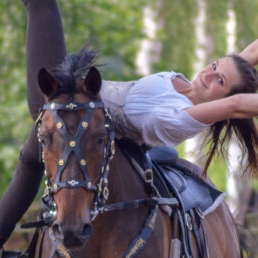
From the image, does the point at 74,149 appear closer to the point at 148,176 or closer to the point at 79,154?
the point at 79,154

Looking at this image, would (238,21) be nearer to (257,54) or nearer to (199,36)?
(199,36)

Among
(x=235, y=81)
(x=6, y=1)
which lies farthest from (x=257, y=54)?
(x=6, y=1)

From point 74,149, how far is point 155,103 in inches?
32.4

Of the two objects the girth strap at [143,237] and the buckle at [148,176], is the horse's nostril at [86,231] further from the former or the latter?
the buckle at [148,176]

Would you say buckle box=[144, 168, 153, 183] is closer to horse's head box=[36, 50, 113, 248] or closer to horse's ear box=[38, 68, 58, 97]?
horse's head box=[36, 50, 113, 248]

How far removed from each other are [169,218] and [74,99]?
3.54ft

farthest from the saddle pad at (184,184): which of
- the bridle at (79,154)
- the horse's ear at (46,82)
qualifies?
the horse's ear at (46,82)

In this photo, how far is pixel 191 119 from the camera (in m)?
5.30

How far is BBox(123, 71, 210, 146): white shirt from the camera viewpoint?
5.34 meters

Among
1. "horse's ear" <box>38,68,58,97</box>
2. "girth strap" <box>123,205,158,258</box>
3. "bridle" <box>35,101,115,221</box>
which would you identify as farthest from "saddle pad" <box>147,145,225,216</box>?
"horse's ear" <box>38,68,58,97</box>

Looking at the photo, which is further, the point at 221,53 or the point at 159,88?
the point at 221,53

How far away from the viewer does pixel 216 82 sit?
5.77 m

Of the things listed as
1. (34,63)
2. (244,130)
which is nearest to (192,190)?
(244,130)

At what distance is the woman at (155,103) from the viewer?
17.5ft
